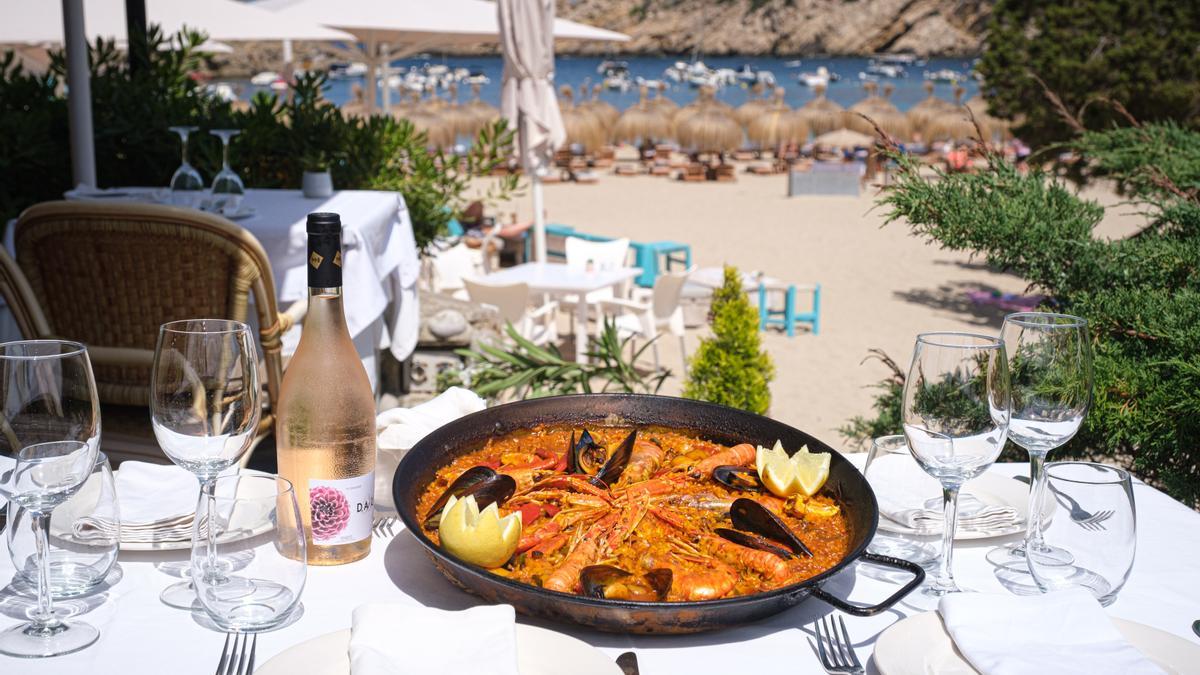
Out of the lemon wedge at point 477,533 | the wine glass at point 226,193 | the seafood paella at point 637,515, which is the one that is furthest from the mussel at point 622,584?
the wine glass at point 226,193

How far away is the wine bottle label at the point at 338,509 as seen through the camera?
147 cm

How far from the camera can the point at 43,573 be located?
1.29 m

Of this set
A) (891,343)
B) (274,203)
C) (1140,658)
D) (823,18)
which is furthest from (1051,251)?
(823,18)

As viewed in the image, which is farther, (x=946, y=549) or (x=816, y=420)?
(x=816, y=420)

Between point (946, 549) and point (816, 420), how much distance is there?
230 inches

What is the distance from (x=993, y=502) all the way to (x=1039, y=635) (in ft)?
1.73

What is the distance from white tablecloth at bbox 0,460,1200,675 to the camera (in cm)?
125

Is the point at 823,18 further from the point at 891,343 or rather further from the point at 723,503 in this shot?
the point at 723,503

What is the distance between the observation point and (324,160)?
612cm

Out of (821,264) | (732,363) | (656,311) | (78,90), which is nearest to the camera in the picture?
(732,363)

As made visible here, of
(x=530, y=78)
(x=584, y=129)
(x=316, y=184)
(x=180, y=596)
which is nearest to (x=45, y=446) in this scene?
(x=180, y=596)

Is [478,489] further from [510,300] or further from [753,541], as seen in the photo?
[510,300]

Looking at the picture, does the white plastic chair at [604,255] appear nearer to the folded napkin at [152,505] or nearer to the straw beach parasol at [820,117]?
the folded napkin at [152,505]

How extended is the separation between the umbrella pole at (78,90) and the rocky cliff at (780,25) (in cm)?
9727
